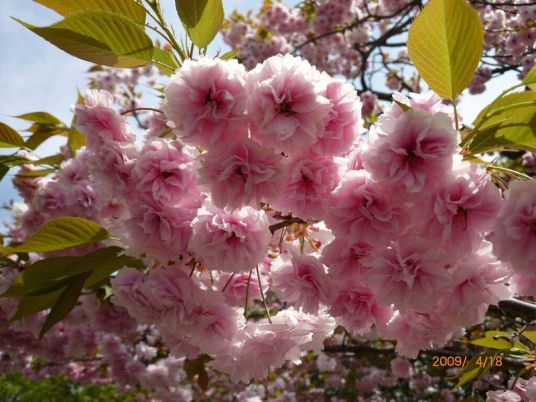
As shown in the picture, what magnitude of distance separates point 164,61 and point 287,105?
476 millimetres

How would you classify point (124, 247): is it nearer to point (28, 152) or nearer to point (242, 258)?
point (242, 258)

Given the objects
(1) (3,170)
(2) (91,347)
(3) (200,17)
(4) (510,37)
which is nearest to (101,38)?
(3) (200,17)

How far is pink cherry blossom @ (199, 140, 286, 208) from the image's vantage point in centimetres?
89

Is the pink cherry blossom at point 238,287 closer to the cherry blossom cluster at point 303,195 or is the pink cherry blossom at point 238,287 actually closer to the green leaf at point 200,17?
the cherry blossom cluster at point 303,195

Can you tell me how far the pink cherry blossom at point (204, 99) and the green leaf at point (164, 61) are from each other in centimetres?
29

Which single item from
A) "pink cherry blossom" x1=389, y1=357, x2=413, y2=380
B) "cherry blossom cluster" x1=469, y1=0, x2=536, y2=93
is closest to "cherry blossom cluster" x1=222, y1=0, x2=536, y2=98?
"cherry blossom cluster" x1=469, y1=0, x2=536, y2=93

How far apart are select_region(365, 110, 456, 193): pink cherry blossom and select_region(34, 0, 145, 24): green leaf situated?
743mm

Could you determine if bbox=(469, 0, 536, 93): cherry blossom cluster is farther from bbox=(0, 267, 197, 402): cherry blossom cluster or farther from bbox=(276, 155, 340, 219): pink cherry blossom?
bbox=(0, 267, 197, 402): cherry blossom cluster

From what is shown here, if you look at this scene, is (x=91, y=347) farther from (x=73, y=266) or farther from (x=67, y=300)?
(x=73, y=266)

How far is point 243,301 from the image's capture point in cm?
138

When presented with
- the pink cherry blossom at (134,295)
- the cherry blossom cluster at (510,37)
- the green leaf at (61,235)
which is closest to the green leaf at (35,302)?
the green leaf at (61,235)

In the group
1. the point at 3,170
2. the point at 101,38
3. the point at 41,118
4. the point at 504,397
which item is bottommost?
the point at 504,397

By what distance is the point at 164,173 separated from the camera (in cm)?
99

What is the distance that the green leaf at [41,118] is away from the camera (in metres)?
2.25
